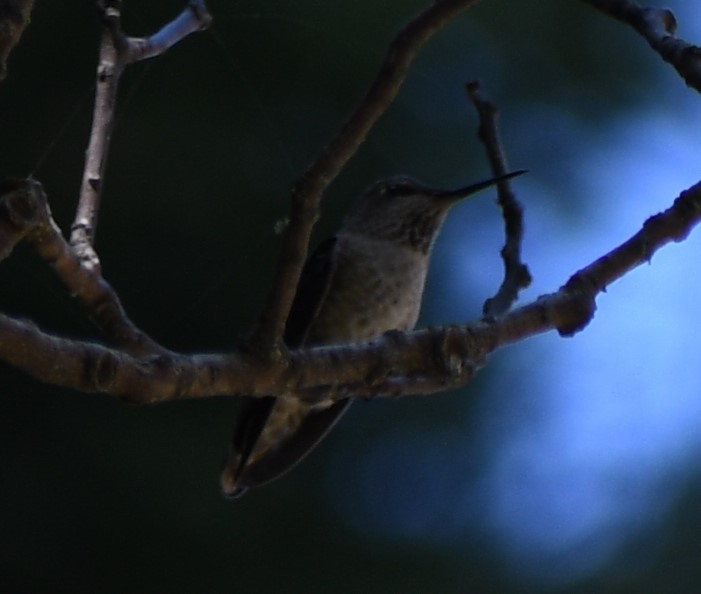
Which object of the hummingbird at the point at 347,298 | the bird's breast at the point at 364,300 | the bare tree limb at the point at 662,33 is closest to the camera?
the bare tree limb at the point at 662,33

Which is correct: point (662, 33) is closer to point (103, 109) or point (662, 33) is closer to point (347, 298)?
point (103, 109)

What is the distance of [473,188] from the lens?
181 cm

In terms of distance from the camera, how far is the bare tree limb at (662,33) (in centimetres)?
128

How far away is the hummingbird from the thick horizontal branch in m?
0.40

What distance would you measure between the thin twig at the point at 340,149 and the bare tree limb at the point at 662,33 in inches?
10.0

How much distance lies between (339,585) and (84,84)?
1294mm

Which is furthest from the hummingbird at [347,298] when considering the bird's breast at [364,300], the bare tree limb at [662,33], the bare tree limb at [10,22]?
the bare tree limb at [10,22]

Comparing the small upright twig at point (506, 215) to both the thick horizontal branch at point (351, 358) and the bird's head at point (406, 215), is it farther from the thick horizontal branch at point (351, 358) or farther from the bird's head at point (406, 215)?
the bird's head at point (406, 215)

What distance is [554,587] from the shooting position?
321 cm

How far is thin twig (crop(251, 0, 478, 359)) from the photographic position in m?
1.10

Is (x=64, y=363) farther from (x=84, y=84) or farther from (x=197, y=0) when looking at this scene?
(x=84, y=84)

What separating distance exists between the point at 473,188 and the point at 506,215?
0.19 meters

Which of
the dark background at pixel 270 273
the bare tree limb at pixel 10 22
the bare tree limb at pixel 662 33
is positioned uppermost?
the bare tree limb at pixel 662 33

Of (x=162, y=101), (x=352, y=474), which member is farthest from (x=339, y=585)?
(x=162, y=101)
